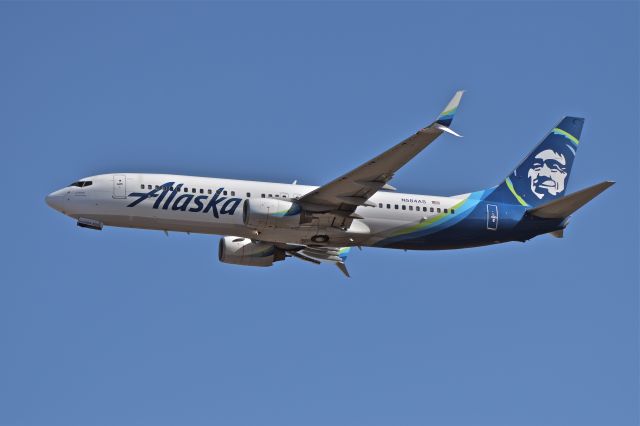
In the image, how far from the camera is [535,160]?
65.1 metres

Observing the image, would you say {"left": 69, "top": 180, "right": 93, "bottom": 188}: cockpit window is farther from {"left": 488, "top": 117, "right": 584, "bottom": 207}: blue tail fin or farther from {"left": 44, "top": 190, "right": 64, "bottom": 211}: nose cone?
{"left": 488, "top": 117, "right": 584, "bottom": 207}: blue tail fin

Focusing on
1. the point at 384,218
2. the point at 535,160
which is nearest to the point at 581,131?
the point at 535,160

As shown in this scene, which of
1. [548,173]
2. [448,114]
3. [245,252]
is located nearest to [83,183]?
[245,252]

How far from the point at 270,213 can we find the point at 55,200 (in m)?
11.2

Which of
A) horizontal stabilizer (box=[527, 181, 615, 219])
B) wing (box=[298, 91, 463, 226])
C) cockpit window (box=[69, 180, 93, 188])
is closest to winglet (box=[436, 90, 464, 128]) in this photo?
wing (box=[298, 91, 463, 226])

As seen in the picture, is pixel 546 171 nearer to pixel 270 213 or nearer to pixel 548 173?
pixel 548 173

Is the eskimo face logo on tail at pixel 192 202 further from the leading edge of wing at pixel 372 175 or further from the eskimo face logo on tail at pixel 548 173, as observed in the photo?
the eskimo face logo on tail at pixel 548 173

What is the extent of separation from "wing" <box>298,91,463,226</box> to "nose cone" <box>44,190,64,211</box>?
12.2 meters

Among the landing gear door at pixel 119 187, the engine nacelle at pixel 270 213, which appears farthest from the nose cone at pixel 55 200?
the engine nacelle at pixel 270 213

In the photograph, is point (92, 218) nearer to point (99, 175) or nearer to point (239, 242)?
point (99, 175)

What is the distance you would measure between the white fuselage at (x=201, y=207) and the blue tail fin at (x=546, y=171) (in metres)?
5.95

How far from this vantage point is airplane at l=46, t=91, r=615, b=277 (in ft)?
188

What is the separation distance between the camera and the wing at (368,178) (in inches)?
2053

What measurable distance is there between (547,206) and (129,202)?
20.9 meters
